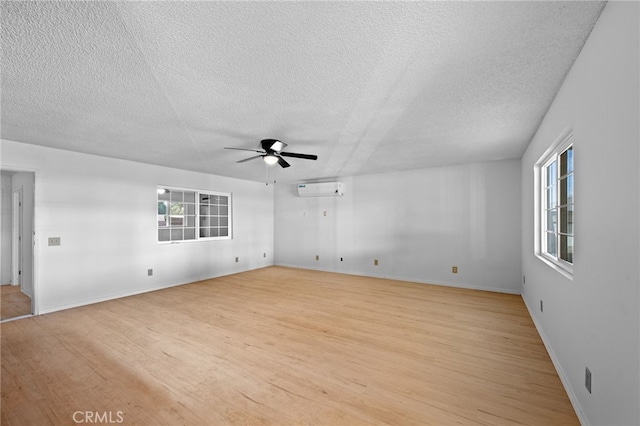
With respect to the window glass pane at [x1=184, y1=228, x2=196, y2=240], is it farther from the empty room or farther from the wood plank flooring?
the wood plank flooring

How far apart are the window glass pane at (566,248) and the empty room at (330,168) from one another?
5cm

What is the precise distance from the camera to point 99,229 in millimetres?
4180

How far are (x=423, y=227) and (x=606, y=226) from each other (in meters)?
4.00

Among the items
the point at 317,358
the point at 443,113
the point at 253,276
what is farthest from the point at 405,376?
the point at 253,276

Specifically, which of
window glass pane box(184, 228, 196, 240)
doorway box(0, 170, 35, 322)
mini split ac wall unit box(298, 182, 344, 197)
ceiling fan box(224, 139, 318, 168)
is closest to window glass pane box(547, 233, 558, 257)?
ceiling fan box(224, 139, 318, 168)

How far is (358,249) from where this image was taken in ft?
20.0

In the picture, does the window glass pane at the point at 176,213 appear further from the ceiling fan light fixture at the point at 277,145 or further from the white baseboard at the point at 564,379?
the white baseboard at the point at 564,379

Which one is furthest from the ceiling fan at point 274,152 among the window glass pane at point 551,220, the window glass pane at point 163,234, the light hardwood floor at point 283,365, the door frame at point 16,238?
the door frame at point 16,238

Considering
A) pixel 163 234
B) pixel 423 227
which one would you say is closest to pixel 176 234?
pixel 163 234

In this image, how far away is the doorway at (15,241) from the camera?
411 cm

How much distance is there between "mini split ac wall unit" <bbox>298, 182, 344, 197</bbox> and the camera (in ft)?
20.4

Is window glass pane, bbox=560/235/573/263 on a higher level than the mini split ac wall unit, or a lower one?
lower

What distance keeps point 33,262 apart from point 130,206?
1383 millimetres

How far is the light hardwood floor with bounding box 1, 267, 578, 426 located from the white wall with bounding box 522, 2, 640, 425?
45 cm
